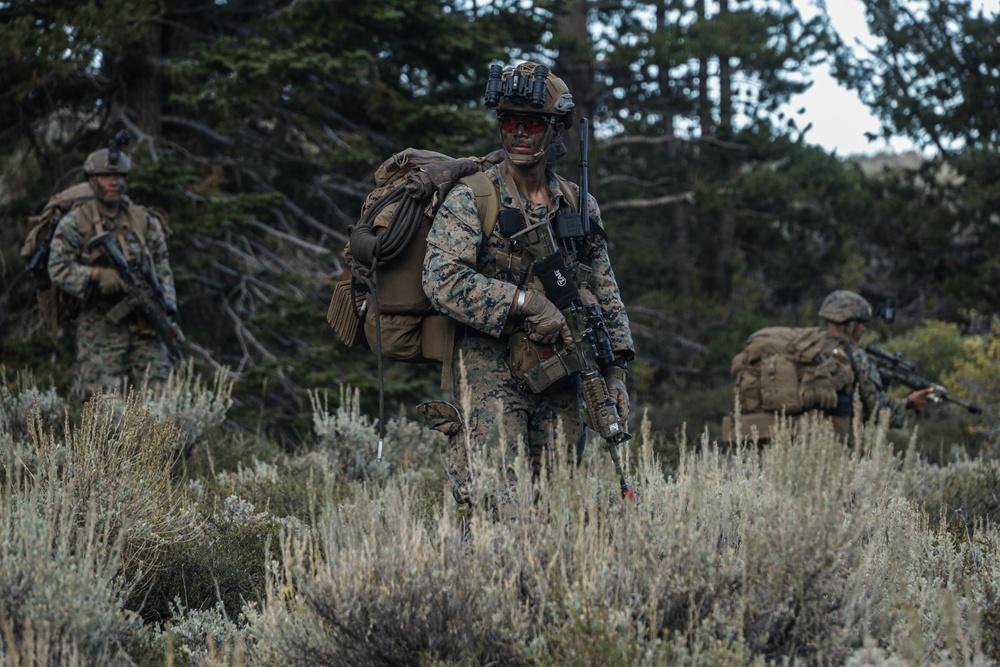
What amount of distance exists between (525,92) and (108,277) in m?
4.46

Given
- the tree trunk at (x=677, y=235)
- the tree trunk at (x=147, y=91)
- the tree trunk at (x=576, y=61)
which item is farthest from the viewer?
the tree trunk at (x=677, y=235)

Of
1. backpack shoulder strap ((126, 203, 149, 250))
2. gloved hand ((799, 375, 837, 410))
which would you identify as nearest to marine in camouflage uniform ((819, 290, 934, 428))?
gloved hand ((799, 375, 837, 410))

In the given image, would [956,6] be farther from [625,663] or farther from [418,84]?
[625,663]

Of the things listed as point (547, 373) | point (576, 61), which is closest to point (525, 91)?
point (547, 373)

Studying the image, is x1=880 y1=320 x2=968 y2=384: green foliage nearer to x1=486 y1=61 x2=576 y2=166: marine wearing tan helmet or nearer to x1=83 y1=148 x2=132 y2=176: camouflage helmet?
x1=83 y1=148 x2=132 y2=176: camouflage helmet

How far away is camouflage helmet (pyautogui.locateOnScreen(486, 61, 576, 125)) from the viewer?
487cm

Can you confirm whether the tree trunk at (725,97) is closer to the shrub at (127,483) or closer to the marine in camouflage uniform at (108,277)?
the marine in camouflage uniform at (108,277)

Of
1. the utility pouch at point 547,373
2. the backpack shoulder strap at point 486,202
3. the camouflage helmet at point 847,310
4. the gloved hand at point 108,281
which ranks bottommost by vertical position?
the utility pouch at point 547,373

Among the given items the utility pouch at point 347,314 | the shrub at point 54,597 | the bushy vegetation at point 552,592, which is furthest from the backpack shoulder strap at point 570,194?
the shrub at point 54,597

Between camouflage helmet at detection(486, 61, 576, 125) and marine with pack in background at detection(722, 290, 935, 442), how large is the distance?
412 cm

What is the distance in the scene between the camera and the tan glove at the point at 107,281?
27.0 ft

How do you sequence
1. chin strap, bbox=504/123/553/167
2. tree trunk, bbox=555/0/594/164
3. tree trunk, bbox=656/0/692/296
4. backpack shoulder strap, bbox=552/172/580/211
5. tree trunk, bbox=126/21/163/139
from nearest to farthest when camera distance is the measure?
chin strap, bbox=504/123/553/167, backpack shoulder strap, bbox=552/172/580/211, tree trunk, bbox=126/21/163/139, tree trunk, bbox=555/0/594/164, tree trunk, bbox=656/0/692/296

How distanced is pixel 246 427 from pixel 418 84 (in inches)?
180

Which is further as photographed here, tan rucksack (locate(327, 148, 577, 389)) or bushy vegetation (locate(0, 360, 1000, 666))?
tan rucksack (locate(327, 148, 577, 389))
